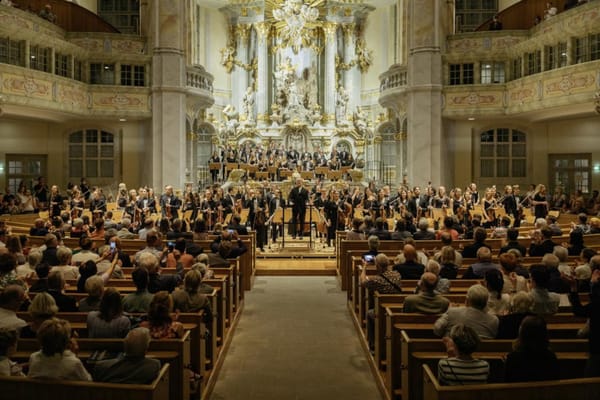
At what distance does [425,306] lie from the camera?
5.53 metres

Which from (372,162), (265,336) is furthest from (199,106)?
(265,336)

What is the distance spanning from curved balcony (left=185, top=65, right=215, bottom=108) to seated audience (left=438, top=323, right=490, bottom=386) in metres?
19.8

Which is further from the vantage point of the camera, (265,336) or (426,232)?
(426,232)

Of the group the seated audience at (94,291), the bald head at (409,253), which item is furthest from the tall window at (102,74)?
the seated audience at (94,291)

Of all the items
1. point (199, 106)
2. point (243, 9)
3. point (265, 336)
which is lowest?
point (265, 336)

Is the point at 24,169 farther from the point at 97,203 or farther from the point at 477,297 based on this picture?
the point at 477,297

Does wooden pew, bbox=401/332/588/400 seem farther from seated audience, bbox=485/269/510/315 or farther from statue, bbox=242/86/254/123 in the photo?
statue, bbox=242/86/254/123

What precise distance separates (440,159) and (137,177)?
11658 millimetres

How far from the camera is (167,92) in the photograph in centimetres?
2198

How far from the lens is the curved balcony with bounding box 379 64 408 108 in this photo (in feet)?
74.3

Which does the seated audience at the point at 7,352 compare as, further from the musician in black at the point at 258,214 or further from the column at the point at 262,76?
the column at the point at 262,76

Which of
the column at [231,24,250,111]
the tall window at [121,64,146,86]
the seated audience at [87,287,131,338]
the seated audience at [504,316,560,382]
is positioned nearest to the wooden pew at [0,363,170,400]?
the seated audience at [87,287,131,338]

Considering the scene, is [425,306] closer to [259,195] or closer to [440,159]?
[259,195]

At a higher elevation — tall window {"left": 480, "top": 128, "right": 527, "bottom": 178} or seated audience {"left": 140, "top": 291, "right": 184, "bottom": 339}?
tall window {"left": 480, "top": 128, "right": 527, "bottom": 178}
